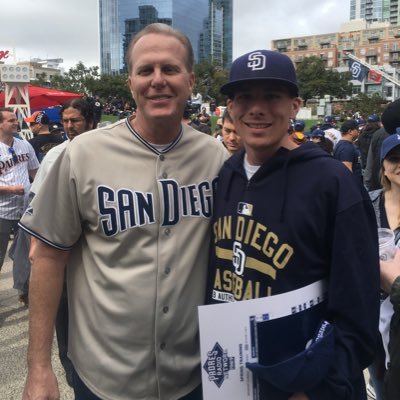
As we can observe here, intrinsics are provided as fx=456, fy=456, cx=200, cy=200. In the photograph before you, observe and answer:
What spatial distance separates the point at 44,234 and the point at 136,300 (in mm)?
429

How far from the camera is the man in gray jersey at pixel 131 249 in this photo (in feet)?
5.59

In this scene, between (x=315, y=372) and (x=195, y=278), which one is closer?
(x=315, y=372)

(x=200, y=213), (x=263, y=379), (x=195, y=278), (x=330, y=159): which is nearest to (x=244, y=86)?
(x=330, y=159)

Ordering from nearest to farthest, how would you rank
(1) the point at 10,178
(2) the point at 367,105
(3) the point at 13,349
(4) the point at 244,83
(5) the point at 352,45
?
1. (4) the point at 244,83
2. (3) the point at 13,349
3. (1) the point at 10,178
4. (2) the point at 367,105
5. (5) the point at 352,45

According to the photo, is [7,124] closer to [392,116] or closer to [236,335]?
[392,116]

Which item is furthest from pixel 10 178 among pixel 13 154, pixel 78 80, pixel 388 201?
pixel 78 80

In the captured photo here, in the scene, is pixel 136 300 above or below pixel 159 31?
below

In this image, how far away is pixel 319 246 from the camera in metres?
1.45

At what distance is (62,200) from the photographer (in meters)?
1.71

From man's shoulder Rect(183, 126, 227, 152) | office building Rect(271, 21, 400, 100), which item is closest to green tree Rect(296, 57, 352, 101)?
office building Rect(271, 21, 400, 100)

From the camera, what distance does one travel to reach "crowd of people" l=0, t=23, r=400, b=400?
4.66 feet

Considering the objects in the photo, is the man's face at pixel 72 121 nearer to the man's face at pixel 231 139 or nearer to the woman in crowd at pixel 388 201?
the man's face at pixel 231 139

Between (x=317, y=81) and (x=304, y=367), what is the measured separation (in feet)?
198

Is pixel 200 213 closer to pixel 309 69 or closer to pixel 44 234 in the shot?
pixel 44 234
